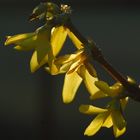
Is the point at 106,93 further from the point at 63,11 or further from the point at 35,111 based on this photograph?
the point at 35,111

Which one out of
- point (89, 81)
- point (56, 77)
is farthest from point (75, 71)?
point (56, 77)

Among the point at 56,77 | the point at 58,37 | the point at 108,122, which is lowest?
the point at 56,77

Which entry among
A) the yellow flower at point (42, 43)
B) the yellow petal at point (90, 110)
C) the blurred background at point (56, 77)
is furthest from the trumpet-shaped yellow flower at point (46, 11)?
the blurred background at point (56, 77)

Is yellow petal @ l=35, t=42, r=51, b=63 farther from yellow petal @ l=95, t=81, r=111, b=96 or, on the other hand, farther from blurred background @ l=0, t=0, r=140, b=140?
blurred background @ l=0, t=0, r=140, b=140

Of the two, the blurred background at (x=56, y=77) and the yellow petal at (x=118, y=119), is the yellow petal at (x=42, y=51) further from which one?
the blurred background at (x=56, y=77)

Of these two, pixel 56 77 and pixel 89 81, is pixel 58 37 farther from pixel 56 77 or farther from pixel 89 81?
pixel 56 77

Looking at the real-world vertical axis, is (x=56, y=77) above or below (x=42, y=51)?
below
